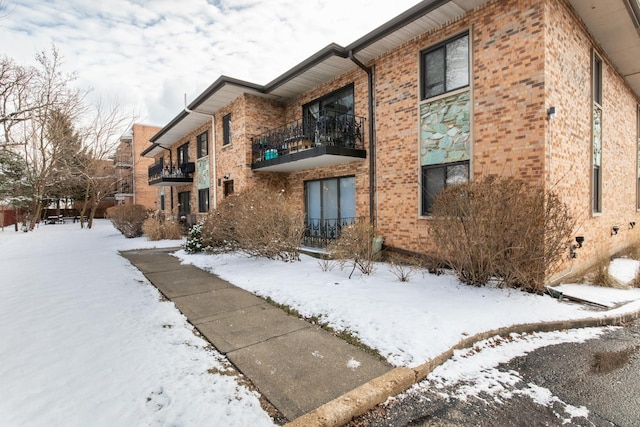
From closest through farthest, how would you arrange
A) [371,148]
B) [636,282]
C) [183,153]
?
[636,282]
[371,148]
[183,153]

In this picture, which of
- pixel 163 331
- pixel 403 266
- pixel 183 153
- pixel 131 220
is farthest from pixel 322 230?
pixel 183 153

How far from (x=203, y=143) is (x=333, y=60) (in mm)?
10206

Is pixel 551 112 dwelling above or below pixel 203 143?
below

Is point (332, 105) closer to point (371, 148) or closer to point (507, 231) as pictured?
point (371, 148)

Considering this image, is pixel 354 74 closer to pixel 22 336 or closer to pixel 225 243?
pixel 225 243

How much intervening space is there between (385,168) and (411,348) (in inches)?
243

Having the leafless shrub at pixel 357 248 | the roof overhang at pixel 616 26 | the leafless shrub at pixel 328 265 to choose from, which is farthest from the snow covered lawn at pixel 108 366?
the roof overhang at pixel 616 26

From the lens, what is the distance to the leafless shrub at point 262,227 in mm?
7836

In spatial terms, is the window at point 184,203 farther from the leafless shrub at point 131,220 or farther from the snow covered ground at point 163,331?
the snow covered ground at point 163,331

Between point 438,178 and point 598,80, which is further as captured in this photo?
point 598,80

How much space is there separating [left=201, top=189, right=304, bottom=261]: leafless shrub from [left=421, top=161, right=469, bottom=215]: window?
318 cm

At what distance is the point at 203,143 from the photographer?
17.2 meters

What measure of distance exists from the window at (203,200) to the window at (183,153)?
3495 millimetres

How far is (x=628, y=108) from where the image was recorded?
10.9 m
